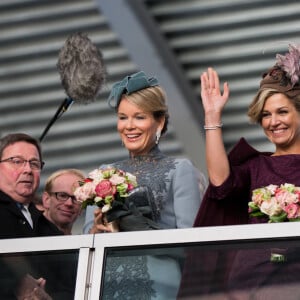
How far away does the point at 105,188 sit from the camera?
525 cm

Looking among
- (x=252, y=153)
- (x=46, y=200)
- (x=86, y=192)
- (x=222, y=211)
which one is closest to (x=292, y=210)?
(x=222, y=211)

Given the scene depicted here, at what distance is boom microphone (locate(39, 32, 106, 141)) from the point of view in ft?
23.2

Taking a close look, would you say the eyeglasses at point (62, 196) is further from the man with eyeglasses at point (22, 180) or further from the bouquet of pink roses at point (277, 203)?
the bouquet of pink roses at point (277, 203)

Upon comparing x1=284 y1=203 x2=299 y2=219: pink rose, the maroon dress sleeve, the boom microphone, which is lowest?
x1=284 y1=203 x2=299 y2=219: pink rose

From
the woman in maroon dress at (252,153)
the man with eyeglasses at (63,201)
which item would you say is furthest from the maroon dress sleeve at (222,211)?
the man with eyeglasses at (63,201)

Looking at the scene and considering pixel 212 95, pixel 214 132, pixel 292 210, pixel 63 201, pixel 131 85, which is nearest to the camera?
pixel 292 210

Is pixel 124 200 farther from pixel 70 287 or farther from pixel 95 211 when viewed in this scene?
pixel 70 287

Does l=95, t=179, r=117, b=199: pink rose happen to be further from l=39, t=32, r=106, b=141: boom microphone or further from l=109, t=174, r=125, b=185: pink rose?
l=39, t=32, r=106, b=141: boom microphone

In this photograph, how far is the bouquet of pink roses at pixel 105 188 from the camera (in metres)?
5.25

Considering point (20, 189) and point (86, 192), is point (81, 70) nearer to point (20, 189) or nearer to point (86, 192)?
point (20, 189)

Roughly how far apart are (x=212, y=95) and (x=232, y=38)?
8550mm

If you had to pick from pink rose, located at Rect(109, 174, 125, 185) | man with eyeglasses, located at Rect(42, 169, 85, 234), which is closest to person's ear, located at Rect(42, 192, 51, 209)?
man with eyeglasses, located at Rect(42, 169, 85, 234)

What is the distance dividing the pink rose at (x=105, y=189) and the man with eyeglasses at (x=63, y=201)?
1262mm

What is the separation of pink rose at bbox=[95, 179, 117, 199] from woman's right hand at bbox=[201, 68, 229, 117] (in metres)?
0.50
